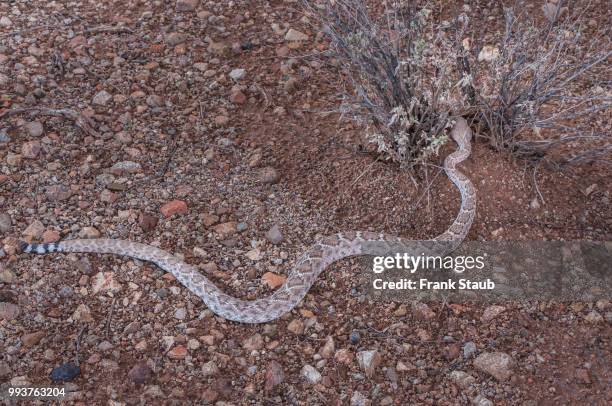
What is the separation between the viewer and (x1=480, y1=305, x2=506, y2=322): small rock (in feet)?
15.8

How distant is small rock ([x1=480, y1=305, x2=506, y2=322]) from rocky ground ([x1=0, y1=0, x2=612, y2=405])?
0.09 ft

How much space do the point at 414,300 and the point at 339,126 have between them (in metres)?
1.93

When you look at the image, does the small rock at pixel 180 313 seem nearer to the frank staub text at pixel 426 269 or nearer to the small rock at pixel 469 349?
the frank staub text at pixel 426 269

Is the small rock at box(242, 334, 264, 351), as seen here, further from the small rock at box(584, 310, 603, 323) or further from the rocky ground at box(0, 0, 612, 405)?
the small rock at box(584, 310, 603, 323)

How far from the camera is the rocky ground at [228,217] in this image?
4.45m

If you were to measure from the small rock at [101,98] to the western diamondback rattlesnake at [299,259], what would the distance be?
5.92 feet

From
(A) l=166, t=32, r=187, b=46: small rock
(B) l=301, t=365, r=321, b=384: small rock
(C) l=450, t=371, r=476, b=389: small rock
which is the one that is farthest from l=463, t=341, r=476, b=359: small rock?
(A) l=166, t=32, r=187, b=46: small rock

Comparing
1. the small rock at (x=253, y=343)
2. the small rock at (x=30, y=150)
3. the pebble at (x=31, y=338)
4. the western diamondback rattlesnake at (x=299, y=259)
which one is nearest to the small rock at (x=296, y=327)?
the western diamondback rattlesnake at (x=299, y=259)

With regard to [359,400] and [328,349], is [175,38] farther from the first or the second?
[359,400]

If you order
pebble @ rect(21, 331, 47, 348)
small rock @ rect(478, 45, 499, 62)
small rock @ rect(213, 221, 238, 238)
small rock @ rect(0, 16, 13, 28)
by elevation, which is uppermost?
small rock @ rect(478, 45, 499, 62)

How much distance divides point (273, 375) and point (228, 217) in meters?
1.61

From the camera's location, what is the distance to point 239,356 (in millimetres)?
4629

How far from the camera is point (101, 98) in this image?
657 cm

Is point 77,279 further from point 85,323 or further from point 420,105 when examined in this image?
point 420,105
